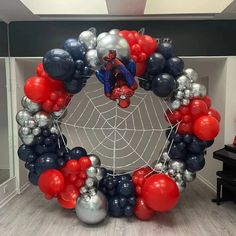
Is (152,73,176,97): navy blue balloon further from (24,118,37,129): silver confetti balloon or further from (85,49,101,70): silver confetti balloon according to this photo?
(24,118,37,129): silver confetti balloon

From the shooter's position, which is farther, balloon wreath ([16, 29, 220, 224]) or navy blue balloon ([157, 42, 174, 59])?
navy blue balloon ([157, 42, 174, 59])

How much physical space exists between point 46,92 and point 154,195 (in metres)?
1.59

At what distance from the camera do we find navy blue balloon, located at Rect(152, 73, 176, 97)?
3.09m

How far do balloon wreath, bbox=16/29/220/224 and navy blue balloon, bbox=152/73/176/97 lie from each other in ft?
0.03

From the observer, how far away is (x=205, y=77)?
4.84m

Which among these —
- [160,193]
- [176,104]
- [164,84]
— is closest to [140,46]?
[164,84]

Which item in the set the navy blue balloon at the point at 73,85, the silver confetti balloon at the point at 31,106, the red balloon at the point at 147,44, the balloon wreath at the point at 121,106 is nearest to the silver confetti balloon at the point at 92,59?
the balloon wreath at the point at 121,106

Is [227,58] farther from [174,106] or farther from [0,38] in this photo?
[0,38]

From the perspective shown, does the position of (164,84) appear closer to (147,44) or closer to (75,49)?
(147,44)

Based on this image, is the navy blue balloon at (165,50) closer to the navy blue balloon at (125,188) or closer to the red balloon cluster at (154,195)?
the red balloon cluster at (154,195)

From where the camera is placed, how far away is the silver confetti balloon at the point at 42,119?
10.7 ft

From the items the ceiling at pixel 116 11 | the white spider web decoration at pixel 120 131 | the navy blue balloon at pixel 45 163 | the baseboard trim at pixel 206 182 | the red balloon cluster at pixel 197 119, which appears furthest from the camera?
Result: the white spider web decoration at pixel 120 131

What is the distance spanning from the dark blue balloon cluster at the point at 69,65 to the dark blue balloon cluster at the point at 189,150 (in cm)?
125

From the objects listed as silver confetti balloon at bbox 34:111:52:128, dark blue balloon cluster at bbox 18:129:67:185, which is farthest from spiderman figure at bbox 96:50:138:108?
dark blue balloon cluster at bbox 18:129:67:185
